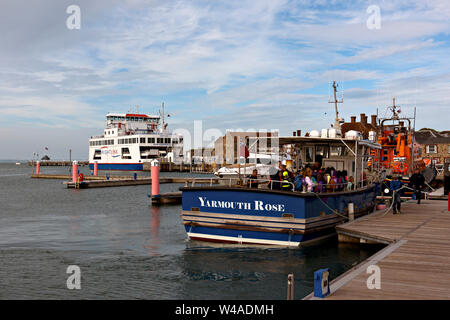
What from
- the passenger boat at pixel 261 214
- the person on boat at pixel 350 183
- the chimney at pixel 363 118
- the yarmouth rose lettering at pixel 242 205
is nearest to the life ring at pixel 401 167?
the person on boat at pixel 350 183

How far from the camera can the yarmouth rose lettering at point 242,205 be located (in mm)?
14484

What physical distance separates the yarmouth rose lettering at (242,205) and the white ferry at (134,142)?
77130 millimetres

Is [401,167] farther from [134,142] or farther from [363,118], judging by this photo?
[134,142]

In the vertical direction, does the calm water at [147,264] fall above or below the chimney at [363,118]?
below

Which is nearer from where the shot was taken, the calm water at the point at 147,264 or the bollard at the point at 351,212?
the calm water at the point at 147,264

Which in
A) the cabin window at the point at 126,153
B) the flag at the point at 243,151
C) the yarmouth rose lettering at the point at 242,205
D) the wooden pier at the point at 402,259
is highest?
the cabin window at the point at 126,153

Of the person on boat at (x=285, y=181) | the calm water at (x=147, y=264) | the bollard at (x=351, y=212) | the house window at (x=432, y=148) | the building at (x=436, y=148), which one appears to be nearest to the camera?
the calm water at (x=147, y=264)

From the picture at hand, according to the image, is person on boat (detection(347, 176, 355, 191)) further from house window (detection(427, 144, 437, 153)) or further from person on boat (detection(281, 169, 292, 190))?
house window (detection(427, 144, 437, 153))

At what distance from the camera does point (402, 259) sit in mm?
10781

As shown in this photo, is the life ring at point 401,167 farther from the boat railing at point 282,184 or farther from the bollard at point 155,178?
the bollard at point 155,178
